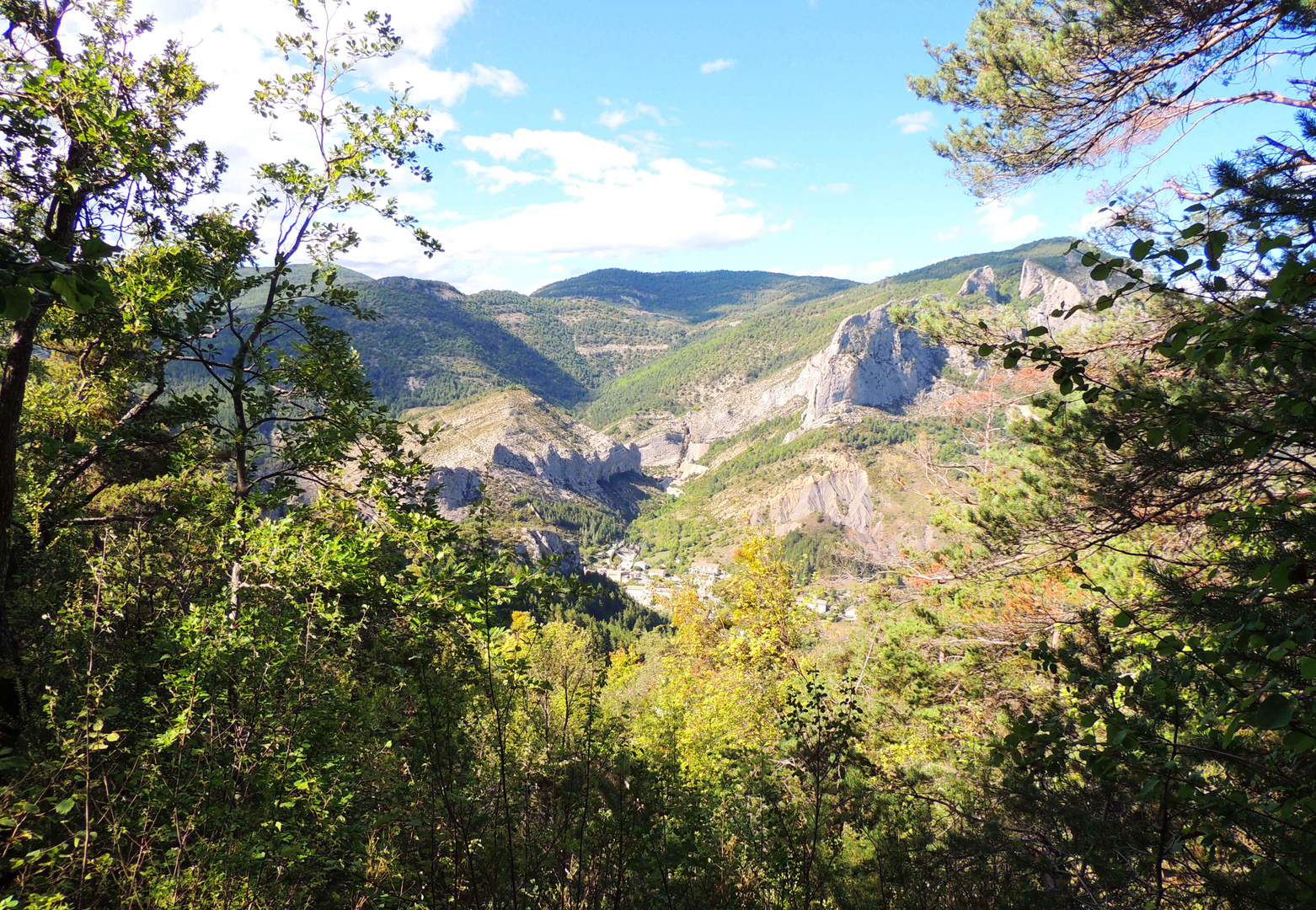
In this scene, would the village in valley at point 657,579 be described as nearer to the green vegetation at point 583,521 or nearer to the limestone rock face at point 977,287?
the green vegetation at point 583,521

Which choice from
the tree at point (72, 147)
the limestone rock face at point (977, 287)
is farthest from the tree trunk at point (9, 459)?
the limestone rock face at point (977, 287)

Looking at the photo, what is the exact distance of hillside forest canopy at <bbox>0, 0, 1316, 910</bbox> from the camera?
8.21ft

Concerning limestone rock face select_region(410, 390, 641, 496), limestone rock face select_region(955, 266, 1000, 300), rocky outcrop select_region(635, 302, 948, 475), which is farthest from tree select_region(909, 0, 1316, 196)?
limestone rock face select_region(955, 266, 1000, 300)

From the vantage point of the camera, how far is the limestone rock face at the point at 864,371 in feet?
563

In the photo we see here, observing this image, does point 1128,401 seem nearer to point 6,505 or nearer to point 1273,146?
point 1273,146

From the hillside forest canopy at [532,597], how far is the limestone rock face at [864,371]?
17046 centimetres

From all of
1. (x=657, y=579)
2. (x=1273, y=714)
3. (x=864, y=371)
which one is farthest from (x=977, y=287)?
(x=1273, y=714)

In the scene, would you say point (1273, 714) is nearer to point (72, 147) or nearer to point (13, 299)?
point (13, 299)

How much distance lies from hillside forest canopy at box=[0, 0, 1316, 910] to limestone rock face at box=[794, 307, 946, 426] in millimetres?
170463

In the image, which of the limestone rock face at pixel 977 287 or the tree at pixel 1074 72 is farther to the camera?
the limestone rock face at pixel 977 287

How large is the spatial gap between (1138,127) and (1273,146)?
2529mm

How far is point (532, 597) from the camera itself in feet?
15.4

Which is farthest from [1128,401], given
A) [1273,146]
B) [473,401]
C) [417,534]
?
[473,401]

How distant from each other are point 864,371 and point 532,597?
601 feet
